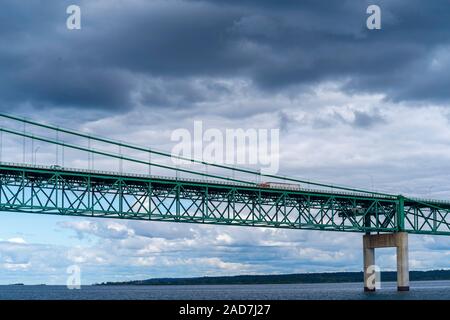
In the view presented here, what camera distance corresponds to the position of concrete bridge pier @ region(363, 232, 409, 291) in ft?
433

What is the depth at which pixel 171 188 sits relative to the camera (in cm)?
11200

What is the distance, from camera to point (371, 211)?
13538 centimetres

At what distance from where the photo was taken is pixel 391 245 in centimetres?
13362

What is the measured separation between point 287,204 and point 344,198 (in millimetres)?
12497

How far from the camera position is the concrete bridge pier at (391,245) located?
5202 inches
